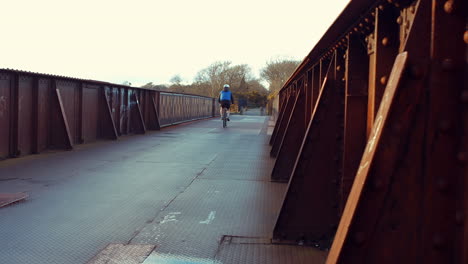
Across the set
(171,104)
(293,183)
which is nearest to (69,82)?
(293,183)

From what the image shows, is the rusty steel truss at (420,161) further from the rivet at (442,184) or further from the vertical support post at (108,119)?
the vertical support post at (108,119)

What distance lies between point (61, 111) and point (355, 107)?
894 cm

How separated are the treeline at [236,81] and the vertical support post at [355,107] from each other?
62762 mm

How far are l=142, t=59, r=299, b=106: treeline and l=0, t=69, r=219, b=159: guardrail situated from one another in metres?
50.0

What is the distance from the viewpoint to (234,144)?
45.2 feet

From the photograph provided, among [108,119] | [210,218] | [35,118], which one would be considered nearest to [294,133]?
[210,218]

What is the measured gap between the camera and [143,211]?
526cm

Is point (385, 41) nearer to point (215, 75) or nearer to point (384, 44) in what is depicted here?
point (384, 44)

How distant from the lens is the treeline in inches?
2739

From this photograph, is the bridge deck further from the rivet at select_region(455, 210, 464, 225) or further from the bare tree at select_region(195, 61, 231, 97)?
the bare tree at select_region(195, 61, 231, 97)

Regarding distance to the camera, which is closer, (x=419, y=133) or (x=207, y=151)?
(x=419, y=133)

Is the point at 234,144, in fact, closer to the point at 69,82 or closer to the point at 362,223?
the point at 69,82

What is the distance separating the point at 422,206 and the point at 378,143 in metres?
0.30

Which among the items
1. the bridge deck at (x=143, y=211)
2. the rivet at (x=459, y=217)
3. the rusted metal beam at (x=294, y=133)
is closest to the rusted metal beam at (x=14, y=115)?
the bridge deck at (x=143, y=211)
